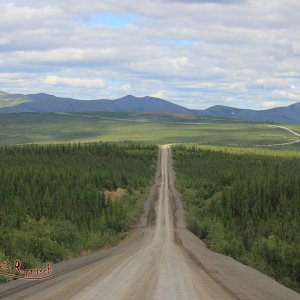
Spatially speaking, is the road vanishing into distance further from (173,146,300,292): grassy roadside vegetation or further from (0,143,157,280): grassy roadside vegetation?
(173,146,300,292): grassy roadside vegetation

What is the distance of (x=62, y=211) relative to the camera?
285 feet

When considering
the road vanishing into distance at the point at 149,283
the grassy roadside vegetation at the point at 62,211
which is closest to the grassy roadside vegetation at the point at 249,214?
the grassy roadside vegetation at the point at 62,211

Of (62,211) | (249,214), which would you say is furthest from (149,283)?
(249,214)

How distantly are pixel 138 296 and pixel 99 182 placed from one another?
91.4 metres

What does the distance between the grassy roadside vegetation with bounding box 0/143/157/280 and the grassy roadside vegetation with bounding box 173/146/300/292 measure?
38.0 feet

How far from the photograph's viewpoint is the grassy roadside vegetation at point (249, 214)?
56281 mm

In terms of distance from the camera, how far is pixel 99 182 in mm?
113312

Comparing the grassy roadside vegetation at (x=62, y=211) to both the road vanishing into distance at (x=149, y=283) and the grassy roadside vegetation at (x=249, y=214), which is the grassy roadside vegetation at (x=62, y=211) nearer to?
the road vanishing into distance at (x=149, y=283)

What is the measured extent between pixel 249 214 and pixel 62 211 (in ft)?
107

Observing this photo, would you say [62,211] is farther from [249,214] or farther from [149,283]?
[149,283]

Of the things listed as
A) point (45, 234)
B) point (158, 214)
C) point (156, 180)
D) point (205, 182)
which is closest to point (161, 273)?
point (45, 234)

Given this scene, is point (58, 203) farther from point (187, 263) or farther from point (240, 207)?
point (187, 263)

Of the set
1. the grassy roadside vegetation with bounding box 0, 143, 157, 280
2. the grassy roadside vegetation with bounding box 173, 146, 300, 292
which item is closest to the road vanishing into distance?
the grassy roadside vegetation with bounding box 0, 143, 157, 280

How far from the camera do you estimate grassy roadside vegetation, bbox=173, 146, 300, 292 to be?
56281 mm
